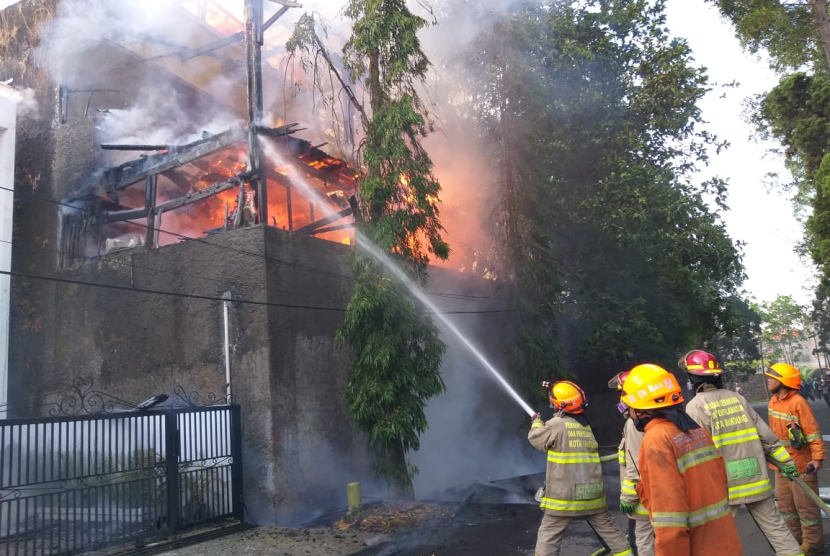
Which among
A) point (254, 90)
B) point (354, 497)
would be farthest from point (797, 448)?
point (254, 90)

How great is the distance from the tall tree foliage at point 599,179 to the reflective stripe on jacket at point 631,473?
883 centimetres

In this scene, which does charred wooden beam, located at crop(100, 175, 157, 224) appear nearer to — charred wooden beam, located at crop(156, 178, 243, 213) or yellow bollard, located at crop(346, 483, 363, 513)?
charred wooden beam, located at crop(156, 178, 243, 213)

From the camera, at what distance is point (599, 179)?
15.8 meters

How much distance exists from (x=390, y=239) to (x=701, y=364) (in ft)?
17.9

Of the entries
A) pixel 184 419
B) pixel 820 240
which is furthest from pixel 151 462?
pixel 820 240

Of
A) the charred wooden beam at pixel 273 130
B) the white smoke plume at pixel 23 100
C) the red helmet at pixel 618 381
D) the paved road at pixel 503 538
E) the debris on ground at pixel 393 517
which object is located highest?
the white smoke plume at pixel 23 100

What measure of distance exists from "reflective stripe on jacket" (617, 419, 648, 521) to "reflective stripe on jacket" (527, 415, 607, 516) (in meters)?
0.36

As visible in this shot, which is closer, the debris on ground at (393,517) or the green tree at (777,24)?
the debris on ground at (393,517)

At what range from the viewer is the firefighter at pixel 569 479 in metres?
4.77

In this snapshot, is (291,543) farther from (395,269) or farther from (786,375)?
(786,375)

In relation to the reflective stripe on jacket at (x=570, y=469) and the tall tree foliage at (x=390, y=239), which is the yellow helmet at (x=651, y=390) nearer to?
the reflective stripe on jacket at (x=570, y=469)

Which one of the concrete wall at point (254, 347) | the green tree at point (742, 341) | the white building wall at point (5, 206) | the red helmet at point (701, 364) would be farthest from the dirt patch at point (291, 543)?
the green tree at point (742, 341)

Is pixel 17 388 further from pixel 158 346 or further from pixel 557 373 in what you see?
pixel 557 373

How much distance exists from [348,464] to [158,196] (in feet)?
26.2
